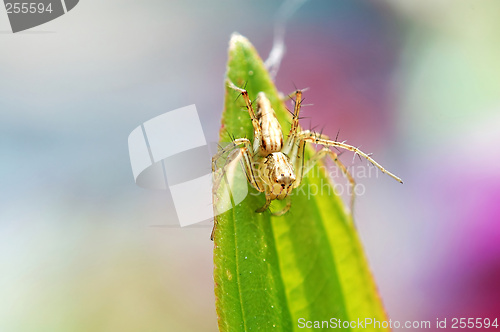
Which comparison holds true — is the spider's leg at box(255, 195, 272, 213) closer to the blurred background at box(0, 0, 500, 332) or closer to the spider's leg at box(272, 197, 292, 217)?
the spider's leg at box(272, 197, 292, 217)

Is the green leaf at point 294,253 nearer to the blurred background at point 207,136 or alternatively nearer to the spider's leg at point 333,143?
the spider's leg at point 333,143

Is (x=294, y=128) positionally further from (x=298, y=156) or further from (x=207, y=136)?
(x=207, y=136)

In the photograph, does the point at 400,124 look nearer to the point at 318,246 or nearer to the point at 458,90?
the point at 458,90

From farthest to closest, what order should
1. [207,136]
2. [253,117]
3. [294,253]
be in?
[207,136] < [253,117] < [294,253]

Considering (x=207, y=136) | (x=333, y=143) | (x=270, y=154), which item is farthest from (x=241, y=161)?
(x=207, y=136)

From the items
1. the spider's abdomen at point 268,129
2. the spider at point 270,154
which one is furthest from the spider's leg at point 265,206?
the spider's abdomen at point 268,129

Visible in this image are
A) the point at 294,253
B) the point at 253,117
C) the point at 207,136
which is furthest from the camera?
the point at 207,136
